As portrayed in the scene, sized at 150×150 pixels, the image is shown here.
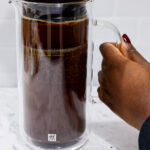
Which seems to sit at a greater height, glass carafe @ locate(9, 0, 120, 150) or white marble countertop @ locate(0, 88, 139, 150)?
glass carafe @ locate(9, 0, 120, 150)

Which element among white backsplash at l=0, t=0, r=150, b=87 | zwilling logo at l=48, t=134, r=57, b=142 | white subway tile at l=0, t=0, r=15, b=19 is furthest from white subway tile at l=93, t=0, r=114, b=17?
zwilling logo at l=48, t=134, r=57, b=142

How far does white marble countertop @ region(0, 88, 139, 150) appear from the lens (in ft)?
2.12

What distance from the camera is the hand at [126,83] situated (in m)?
0.56

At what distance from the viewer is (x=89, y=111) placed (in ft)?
2.24

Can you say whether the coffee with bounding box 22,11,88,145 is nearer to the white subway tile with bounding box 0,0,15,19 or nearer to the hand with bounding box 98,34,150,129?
the hand with bounding box 98,34,150,129

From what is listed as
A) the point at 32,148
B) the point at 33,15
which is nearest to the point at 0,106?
the point at 32,148

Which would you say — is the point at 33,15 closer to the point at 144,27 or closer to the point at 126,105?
the point at 126,105

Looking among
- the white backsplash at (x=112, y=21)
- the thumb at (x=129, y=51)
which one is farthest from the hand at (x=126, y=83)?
the white backsplash at (x=112, y=21)

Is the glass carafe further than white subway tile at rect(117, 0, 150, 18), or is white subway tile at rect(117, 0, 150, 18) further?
white subway tile at rect(117, 0, 150, 18)

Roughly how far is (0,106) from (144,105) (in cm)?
34

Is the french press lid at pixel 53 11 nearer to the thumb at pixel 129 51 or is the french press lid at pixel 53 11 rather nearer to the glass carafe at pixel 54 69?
the glass carafe at pixel 54 69

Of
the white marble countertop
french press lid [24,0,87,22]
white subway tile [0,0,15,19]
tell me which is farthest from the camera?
white subway tile [0,0,15,19]

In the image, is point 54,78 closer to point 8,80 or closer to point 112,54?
point 112,54

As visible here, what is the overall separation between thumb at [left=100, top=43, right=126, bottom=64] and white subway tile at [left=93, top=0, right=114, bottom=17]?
20 cm
